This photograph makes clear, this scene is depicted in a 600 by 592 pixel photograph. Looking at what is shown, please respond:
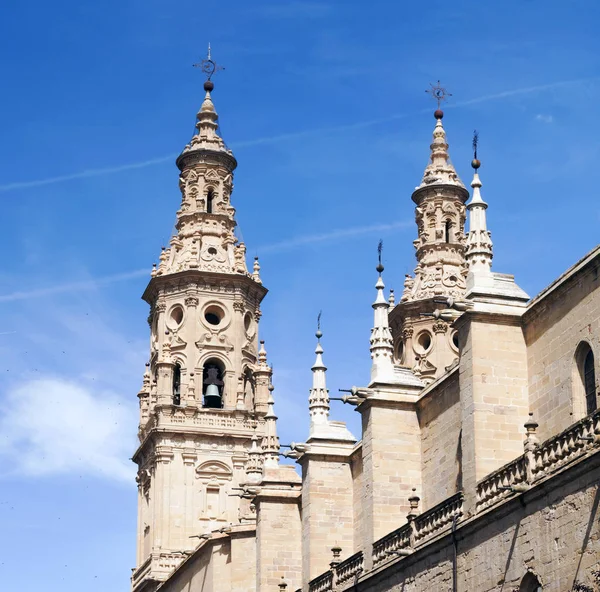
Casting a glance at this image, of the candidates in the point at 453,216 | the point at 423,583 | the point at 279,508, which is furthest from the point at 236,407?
the point at 423,583

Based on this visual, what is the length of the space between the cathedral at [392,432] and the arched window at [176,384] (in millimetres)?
115

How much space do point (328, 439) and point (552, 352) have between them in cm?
1280

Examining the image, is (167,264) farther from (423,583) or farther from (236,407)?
(423,583)

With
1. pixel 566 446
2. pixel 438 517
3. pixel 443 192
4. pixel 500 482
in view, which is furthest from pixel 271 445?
pixel 566 446

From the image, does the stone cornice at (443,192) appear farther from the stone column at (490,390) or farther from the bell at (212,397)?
the stone column at (490,390)

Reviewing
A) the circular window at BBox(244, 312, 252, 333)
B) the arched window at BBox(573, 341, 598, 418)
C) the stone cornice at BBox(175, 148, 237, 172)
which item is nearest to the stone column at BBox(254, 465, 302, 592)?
Result: the arched window at BBox(573, 341, 598, 418)

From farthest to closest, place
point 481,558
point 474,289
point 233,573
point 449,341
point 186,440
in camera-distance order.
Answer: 1. point 186,440
2. point 449,341
3. point 233,573
4. point 474,289
5. point 481,558

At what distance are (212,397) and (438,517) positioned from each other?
37.4 m

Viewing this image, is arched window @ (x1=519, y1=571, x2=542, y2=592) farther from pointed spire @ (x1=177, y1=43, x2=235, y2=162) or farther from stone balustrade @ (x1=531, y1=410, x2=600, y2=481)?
pointed spire @ (x1=177, y1=43, x2=235, y2=162)

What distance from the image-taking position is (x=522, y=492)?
2927 centimetres

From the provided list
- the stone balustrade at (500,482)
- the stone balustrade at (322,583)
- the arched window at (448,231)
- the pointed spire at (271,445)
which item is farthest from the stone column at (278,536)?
→ the arched window at (448,231)

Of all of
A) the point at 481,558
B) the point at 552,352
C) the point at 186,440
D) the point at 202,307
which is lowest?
the point at 481,558

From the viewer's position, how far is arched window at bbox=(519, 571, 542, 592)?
29.2m

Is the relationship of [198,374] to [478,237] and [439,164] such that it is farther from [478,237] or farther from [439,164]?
[478,237]
